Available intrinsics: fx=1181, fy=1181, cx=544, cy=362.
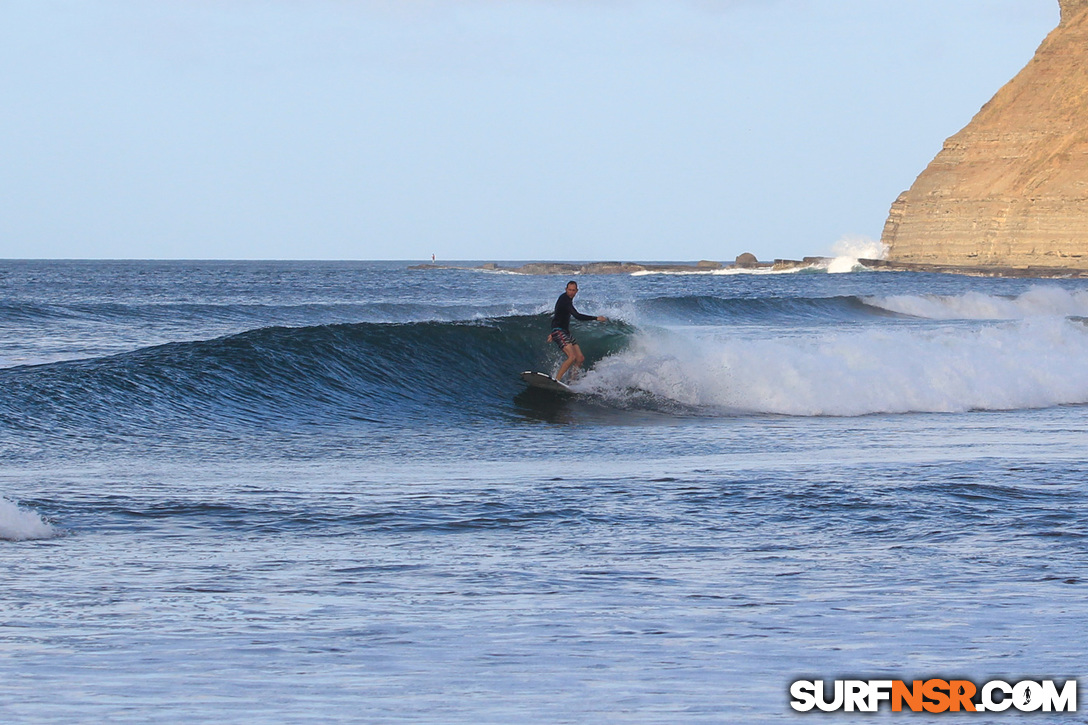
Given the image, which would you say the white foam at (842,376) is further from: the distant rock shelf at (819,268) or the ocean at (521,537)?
the distant rock shelf at (819,268)

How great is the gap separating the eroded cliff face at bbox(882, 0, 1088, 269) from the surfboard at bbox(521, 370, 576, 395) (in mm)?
67121

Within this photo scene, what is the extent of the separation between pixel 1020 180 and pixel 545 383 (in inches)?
2799

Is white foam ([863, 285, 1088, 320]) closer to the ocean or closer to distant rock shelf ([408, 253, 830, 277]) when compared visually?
the ocean

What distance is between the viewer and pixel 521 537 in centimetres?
713

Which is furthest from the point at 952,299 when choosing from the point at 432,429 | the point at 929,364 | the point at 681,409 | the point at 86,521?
the point at 86,521

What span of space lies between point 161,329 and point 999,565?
28.7 meters

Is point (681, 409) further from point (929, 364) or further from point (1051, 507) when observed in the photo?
point (1051, 507)

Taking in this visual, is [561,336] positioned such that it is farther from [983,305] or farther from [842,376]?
[983,305]

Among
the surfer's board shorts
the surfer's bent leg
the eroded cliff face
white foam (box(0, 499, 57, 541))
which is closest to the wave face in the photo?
the surfer's bent leg

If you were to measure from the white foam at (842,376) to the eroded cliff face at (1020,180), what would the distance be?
6274cm

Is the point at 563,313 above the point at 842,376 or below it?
above

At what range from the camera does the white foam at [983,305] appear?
43.3 meters

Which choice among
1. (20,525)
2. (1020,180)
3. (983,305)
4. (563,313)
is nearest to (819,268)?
(1020,180)

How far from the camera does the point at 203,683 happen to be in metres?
4.34
